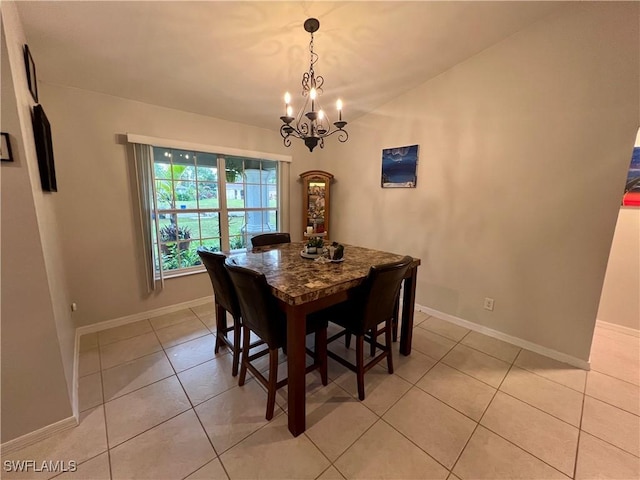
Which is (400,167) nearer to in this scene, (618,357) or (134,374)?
(618,357)

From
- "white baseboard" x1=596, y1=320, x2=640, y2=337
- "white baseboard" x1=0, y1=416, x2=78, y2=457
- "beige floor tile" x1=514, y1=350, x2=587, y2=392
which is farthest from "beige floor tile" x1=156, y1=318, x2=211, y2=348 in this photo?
"white baseboard" x1=596, y1=320, x2=640, y2=337

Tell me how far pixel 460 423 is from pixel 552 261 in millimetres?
1613

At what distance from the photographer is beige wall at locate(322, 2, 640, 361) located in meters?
1.89

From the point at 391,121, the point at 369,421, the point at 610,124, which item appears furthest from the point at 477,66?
the point at 369,421

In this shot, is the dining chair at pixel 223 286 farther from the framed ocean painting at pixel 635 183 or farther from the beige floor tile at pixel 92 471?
the framed ocean painting at pixel 635 183

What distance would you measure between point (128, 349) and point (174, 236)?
1.29 metres

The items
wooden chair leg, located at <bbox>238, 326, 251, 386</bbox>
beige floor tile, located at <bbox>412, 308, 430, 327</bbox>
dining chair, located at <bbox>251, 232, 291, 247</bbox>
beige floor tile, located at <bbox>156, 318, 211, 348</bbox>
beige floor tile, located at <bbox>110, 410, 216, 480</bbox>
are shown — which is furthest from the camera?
beige floor tile, located at <bbox>412, 308, 430, 327</bbox>

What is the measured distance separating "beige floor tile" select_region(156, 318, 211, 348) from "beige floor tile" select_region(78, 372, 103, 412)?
0.52 m

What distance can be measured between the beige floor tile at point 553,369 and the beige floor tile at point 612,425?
19 centimetres

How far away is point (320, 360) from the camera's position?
6.09 feet

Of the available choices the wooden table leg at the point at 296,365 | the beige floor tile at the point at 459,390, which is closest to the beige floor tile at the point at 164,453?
the wooden table leg at the point at 296,365

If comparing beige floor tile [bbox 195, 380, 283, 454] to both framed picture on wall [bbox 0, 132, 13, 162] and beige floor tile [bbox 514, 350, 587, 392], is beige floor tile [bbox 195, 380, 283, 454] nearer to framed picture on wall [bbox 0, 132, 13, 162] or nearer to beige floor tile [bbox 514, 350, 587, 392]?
framed picture on wall [bbox 0, 132, 13, 162]

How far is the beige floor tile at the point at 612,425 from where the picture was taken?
1.49 metres

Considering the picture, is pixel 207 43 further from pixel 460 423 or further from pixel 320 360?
pixel 460 423
